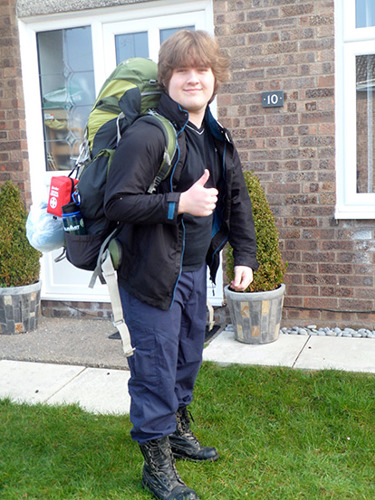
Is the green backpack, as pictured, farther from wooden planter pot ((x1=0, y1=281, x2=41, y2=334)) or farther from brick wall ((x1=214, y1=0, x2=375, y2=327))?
wooden planter pot ((x1=0, y1=281, x2=41, y2=334))

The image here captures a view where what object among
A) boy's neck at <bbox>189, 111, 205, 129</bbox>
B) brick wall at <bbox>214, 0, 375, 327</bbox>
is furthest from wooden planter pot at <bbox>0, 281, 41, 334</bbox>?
boy's neck at <bbox>189, 111, 205, 129</bbox>

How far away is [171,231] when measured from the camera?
2.43 metres

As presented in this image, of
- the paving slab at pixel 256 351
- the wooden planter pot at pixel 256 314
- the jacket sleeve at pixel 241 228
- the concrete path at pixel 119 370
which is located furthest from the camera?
the wooden planter pot at pixel 256 314

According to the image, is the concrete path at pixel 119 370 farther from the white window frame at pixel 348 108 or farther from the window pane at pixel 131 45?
the window pane at pixel 131 45

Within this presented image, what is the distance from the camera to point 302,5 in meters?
4.75

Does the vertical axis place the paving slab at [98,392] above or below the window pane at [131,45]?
Answer: below

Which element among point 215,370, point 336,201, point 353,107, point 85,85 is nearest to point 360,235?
point 336,201

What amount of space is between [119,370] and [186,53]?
8.63ft

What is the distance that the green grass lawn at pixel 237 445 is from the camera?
266cm

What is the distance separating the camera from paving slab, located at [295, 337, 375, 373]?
4.05 metres

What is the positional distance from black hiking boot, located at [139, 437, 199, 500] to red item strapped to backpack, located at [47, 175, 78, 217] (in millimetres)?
1102

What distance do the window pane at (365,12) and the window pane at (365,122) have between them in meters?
0.27

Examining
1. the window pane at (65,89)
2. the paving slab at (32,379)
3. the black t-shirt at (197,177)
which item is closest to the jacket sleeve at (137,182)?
the black t-shirt at (197,177)

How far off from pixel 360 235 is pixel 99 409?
2.64 m
